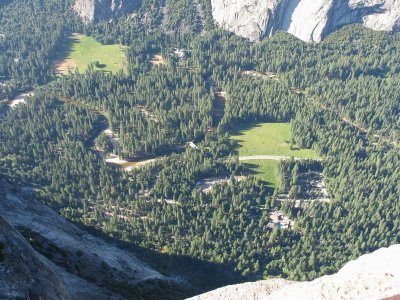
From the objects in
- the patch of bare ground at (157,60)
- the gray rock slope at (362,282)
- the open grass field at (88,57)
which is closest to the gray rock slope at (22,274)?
the gray rock slope at (362,282)

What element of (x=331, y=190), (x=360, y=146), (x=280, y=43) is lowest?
(x=331, y=190)

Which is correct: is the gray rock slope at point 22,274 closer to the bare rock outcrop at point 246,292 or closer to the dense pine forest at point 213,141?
the bare rock outcrop at point 246,292

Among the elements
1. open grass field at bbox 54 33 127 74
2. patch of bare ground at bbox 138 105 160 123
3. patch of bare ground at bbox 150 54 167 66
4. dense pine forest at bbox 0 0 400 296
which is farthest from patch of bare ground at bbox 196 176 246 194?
open grass field at bbox 54 33 127 74

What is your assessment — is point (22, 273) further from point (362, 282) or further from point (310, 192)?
point (310, 192)

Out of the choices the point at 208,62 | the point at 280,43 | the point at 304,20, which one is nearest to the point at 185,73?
the point at 208,62

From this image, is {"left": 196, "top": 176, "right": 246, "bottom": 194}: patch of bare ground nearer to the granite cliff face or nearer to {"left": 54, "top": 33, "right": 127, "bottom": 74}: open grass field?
{"left": 54, "top": 33, "right": 127, "bottom": 74}: open grass field

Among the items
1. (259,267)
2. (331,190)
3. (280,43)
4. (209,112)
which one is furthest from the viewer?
(280,43)

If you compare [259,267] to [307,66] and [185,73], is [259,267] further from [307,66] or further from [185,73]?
[307,66]
